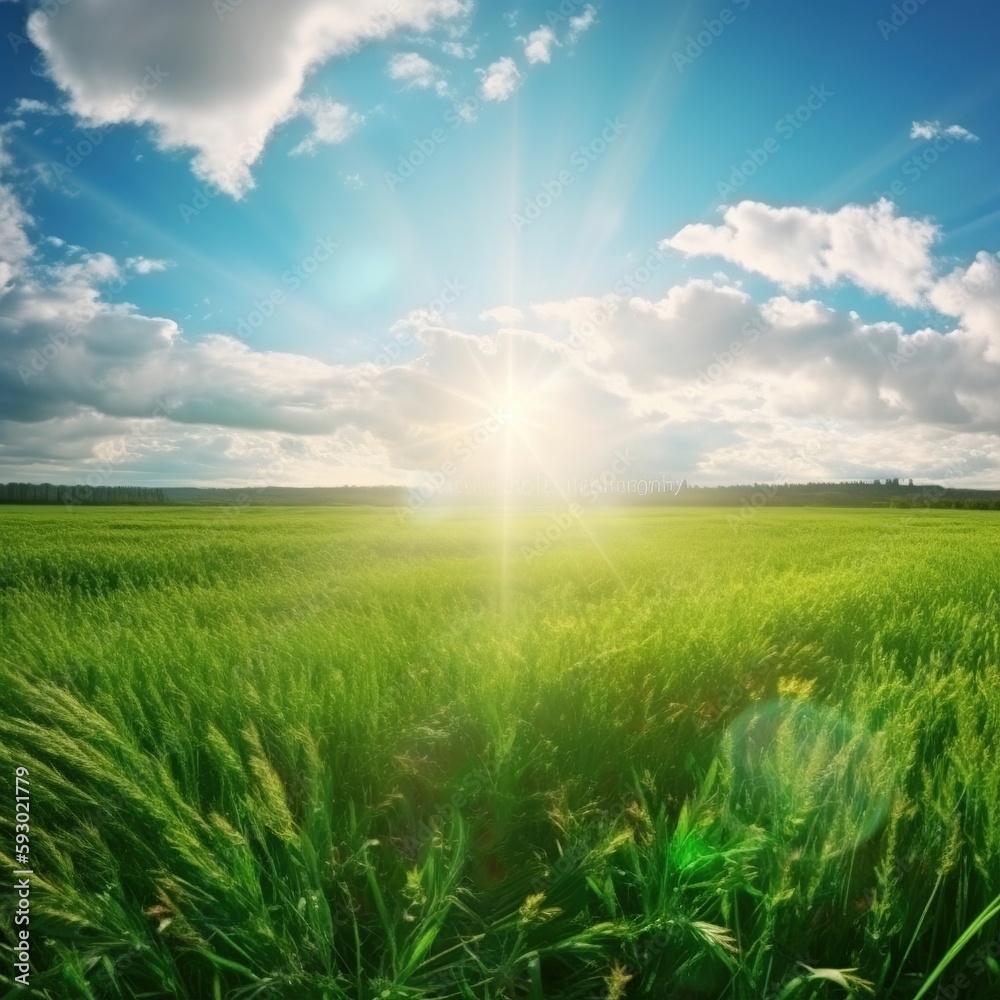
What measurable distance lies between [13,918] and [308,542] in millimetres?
11797

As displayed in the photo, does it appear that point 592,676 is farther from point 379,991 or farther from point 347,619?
point 347,619

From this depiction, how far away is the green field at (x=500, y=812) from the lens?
152 centimetres

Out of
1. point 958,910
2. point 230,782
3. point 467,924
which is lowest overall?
point 467,924

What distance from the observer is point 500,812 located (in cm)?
213

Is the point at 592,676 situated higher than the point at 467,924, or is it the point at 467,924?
the point at 592,676

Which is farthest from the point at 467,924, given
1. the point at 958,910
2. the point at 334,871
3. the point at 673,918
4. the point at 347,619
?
the point at 347,619

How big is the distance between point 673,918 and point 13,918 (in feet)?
5.51

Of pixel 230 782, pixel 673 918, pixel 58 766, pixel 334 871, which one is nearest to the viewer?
pixel 673 918

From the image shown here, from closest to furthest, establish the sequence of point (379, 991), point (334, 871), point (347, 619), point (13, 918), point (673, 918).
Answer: point (379, 991), point (673, 918), point (13, 918), point (334, 871), point (347, 619)

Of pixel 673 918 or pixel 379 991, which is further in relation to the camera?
pixel 673 918

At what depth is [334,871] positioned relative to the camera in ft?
5.83

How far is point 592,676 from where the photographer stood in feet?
9.64

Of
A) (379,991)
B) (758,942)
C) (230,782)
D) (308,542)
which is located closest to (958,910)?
(758,942)

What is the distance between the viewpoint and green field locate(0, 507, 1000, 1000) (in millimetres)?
1520
